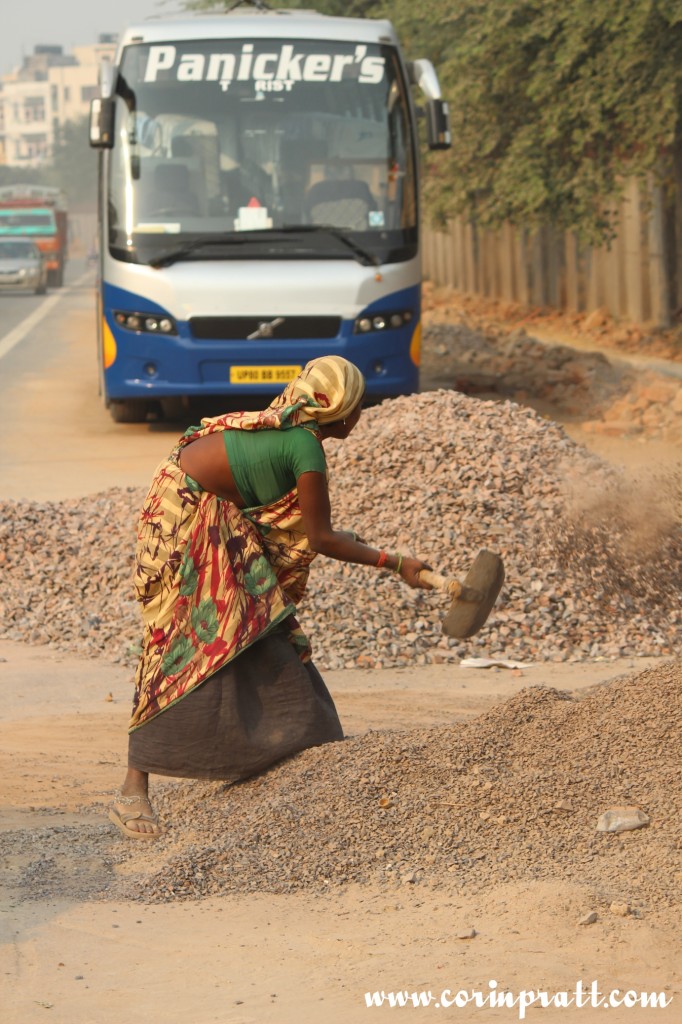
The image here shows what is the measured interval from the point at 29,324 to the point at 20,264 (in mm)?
10323

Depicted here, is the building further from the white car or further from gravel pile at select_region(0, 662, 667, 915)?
gravel pile at select_region(0, 662, 667, 915)

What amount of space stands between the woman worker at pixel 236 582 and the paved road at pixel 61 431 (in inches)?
252

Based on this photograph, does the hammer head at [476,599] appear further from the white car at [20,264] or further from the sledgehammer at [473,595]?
the white car at [20,264]

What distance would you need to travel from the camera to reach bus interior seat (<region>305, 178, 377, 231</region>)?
1353 cm

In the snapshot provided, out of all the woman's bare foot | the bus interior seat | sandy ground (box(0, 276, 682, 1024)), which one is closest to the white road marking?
the bus interior seat

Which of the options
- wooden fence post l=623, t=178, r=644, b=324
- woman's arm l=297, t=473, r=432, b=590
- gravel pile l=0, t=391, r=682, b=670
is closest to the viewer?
woman's arm l=297, t=473, r=432, b=590

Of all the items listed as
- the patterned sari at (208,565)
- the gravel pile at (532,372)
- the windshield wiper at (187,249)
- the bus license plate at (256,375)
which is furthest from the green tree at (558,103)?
the patterned sari at (208,565)

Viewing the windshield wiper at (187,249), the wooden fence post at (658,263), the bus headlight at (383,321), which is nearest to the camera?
the windshield wiper at (187,249)

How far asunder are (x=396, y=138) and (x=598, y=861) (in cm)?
992

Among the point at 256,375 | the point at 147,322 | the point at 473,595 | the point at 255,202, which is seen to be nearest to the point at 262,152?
the point at 255,202

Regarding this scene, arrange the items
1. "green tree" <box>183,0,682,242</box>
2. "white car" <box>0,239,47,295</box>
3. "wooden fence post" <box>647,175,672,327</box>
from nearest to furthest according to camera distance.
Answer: "green tree" <box>183,0,682,242</box> < "wooden fence post" <box>647,175,672,327</box> < "white car" <box>0,239,47,295</box>

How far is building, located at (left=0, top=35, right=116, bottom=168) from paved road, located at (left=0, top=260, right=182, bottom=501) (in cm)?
14439

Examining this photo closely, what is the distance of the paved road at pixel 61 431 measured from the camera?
483 inches

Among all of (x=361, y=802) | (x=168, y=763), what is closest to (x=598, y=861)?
(x=361, y=802)
